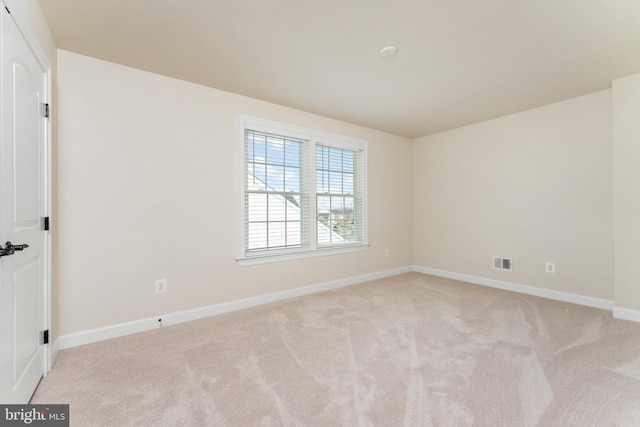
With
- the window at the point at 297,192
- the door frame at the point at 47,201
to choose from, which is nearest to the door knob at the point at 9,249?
the door frame at the point at 47,201

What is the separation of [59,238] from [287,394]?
7.32 ft

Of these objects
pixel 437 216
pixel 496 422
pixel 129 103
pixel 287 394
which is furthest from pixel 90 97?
pixel 437 216

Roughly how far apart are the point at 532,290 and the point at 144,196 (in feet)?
15.9

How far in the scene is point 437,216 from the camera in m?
4.91

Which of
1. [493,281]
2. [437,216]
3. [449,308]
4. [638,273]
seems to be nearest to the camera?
[638,273]

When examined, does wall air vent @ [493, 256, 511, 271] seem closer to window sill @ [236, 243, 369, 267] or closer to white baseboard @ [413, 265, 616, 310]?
A: white baseboard @ [413, 265, 616, 310]

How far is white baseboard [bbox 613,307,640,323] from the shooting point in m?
2.81

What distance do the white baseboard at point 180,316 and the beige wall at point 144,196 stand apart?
0.06m

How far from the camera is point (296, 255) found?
3.74 meters

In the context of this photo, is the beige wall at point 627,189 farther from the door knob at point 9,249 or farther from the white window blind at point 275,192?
the door knob at point 9,249

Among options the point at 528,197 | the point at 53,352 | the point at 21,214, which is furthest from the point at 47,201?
the point at 528,197

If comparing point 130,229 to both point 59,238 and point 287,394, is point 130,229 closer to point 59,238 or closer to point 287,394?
point 59,238

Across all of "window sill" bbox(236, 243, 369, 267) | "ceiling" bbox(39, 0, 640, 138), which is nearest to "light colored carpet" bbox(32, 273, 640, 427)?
"window sill" bbox(236, 243, 369, 267)

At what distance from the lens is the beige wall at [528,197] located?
3.28 m
